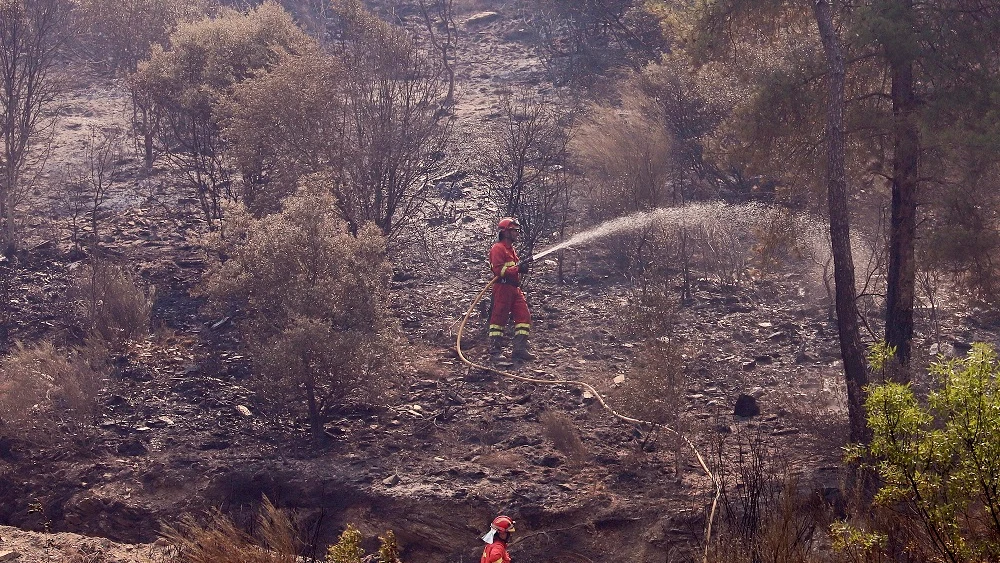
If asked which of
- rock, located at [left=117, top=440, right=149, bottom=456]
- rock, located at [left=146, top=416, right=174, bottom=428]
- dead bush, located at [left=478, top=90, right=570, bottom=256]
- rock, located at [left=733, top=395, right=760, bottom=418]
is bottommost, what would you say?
rock, located at [left=117, top=440, right=149, bottom=456]

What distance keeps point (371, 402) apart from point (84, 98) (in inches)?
512

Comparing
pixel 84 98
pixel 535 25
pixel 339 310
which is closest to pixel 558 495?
pixel 339 310

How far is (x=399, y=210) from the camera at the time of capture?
16.1 metres

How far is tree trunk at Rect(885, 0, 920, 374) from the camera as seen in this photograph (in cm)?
961

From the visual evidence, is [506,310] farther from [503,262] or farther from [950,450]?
[950,450]

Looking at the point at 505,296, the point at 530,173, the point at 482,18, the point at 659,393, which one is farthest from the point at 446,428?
the point at 482,18

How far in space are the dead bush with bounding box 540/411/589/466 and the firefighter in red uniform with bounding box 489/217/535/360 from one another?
1937 mm

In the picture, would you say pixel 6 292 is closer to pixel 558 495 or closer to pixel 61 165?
pixel 61 165

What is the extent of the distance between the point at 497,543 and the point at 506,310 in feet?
17.5

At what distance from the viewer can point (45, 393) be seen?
10.5 meters

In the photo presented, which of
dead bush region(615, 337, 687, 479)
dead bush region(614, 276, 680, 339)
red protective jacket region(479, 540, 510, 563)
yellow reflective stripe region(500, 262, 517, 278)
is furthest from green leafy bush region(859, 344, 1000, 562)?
yellow reflective stripe region(500, 262, 517, 278)

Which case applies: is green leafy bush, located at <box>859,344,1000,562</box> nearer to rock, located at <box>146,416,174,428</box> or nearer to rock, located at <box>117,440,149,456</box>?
rock, located at <box>117,440,149,456</box>

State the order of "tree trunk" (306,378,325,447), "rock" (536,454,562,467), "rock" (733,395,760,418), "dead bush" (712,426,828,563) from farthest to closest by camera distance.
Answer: "rock" (733,395,760,418)
"tree trunk" (306,378,325,447)
"rock" (536,454,562,467)
"dead bush" (712,426,828,563)

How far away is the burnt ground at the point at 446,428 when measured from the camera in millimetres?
9195
